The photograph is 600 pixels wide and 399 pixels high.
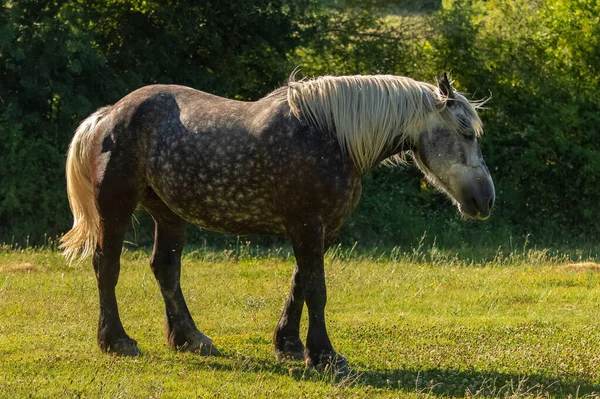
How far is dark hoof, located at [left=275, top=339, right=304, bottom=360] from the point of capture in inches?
315

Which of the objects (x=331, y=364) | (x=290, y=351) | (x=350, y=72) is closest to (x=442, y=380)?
(x=331, y=364)

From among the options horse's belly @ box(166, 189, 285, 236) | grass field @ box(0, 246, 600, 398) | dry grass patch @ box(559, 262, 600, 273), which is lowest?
dry grass patch @ box(559, 262, 600, 273)

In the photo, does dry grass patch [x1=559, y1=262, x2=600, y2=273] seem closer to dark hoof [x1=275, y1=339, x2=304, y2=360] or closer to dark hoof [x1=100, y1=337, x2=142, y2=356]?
dark hoof [x1=275, y1=339, x2=304, y2=360]

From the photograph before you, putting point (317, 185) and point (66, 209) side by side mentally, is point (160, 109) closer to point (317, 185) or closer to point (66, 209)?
point (317, 185)

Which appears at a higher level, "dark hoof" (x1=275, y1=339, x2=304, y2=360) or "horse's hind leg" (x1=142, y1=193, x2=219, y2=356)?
"horse's hind leg" (x1=142, y1=193, x2=219, y2=356)

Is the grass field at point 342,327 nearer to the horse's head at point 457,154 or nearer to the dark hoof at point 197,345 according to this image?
the dark hoof at point 197,345

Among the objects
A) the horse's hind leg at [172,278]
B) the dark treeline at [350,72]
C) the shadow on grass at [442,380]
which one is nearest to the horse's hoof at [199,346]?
the horse's hind leg at [172,278]

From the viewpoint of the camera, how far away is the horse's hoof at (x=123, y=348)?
8.02 metres

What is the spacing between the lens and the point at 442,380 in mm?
7379

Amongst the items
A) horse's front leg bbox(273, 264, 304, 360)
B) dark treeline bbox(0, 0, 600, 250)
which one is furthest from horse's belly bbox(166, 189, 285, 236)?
dark treeline bbox(0, 0, 600, 250)

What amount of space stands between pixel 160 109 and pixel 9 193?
28.5 ft

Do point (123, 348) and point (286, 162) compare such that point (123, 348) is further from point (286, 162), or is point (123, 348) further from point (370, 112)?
point (370, 112)

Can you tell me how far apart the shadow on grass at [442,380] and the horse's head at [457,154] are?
1275mm

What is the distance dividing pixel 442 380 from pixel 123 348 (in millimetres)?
2669
